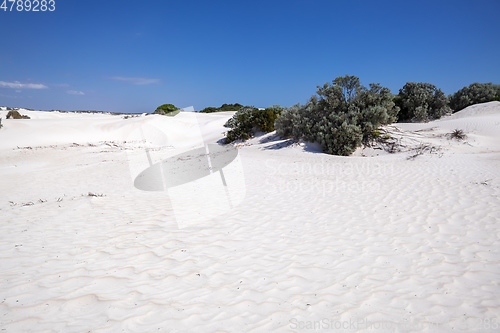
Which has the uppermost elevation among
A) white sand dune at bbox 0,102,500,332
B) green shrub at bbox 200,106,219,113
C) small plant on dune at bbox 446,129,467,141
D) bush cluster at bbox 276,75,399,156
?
green shrub at bbox 200,106,219,113

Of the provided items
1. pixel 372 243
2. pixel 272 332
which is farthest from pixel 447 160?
pixel 272 332

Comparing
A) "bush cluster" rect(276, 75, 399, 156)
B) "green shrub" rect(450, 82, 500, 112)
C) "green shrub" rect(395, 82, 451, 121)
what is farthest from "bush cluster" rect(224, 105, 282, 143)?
"green shrub" rect(450, 82, 500, 112)

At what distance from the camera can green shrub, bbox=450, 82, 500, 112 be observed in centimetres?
2183

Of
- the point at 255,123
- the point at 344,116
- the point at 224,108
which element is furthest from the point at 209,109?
the point at 344,116

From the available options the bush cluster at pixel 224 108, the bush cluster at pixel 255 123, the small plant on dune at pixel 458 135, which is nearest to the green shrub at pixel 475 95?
the small plant on dune at pixel 458 135

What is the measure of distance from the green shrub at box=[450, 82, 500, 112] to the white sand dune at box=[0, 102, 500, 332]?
57.5ft

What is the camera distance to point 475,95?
22547 millimetres

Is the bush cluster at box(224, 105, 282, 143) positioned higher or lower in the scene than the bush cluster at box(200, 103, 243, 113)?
lower

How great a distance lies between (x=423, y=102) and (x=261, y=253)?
22.1 metres

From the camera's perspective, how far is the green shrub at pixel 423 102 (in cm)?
2017

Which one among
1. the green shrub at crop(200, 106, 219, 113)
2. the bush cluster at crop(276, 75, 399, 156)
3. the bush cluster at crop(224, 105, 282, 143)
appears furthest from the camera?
the green shrub at crop(200, 106, 219, 113)

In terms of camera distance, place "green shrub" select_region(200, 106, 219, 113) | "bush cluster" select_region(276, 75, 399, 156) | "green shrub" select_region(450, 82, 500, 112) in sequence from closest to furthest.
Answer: "bush cluster" select_region(276, 75, 399, 156)
"green shrub" select_region(450, 82, 500, 112)
"green shrub" select_region(200, 106, 219, 113)

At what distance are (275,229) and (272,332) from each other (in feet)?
8.37

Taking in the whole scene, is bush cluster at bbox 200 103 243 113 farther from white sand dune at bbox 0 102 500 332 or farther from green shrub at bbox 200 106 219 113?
white sand dune at bbox 0 102 500 332
